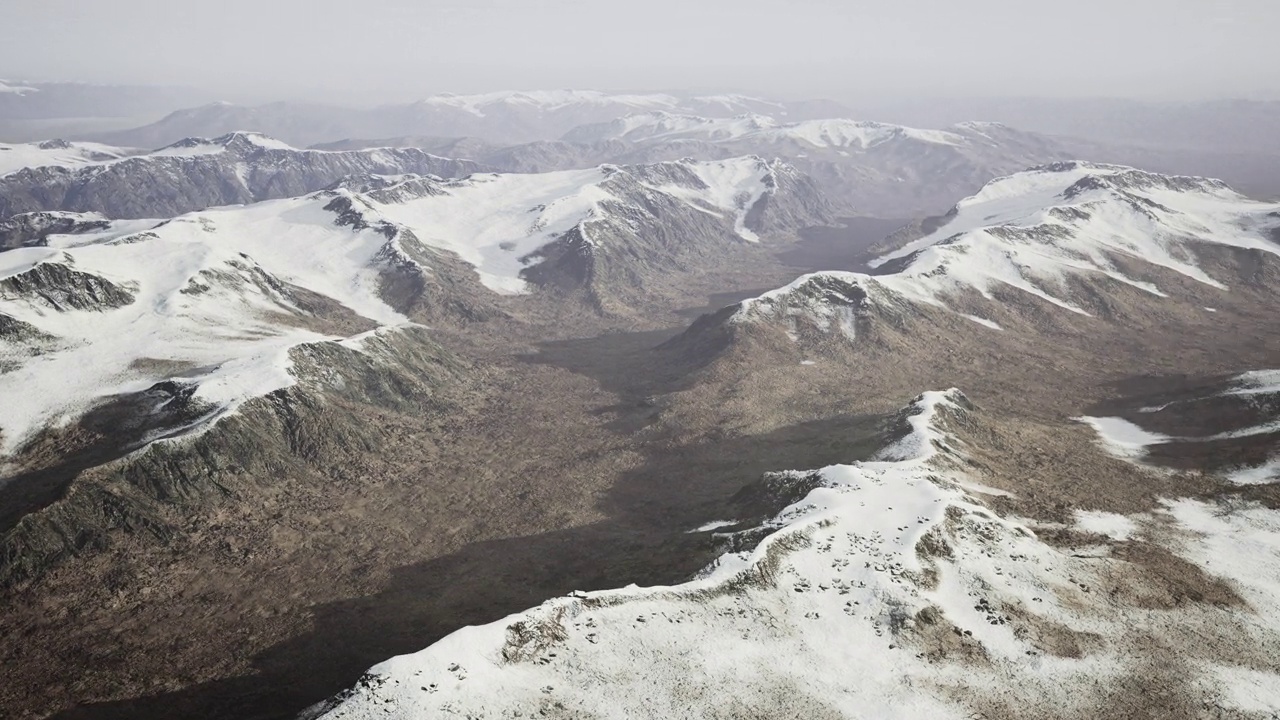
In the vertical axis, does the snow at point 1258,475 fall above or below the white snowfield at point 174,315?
below

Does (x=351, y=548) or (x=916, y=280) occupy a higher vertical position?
(x=916, y=280)

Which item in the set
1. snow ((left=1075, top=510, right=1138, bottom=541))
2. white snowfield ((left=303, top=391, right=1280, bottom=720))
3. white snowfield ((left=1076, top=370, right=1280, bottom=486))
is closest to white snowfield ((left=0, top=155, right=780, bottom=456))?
white snowfield ((left=303, top=391, right=1280, bottom=720))

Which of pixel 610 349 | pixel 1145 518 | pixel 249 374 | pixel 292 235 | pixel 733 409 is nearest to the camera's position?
pixel 1145 518

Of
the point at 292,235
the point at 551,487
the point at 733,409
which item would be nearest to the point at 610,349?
the point at 733,409

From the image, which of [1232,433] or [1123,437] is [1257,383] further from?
[1123,437]

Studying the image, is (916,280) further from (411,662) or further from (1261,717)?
(411,662)

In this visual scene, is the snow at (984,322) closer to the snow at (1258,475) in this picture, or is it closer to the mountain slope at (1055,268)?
the mountain slope at (1055,268)

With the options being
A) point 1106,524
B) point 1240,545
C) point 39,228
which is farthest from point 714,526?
point 39,228

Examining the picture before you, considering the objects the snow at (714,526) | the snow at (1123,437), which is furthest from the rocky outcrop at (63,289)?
the snow at (1123,437)
